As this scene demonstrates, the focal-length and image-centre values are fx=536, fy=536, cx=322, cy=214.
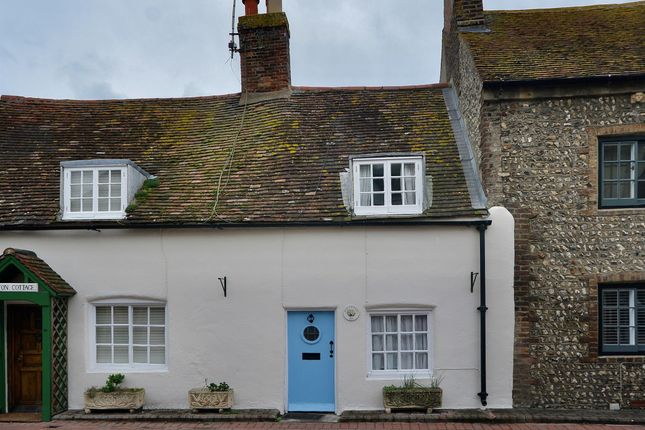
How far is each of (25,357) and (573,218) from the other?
442 inches

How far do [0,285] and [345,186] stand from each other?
6.88 meters

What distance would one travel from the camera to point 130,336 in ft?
35.2

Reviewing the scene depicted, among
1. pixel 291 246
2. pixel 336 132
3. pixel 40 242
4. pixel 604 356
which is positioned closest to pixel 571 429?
pixel 604 356

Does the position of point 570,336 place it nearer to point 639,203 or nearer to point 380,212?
point 639,203

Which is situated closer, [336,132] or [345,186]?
[345,186]

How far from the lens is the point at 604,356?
33.2 feet

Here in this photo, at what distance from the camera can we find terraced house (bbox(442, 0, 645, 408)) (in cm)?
1012

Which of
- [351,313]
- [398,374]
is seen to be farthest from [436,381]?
[351,313]

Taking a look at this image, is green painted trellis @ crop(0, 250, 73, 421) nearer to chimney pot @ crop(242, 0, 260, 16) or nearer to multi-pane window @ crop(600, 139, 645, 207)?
chimney pot @ crop(242, 0, 260, 16)

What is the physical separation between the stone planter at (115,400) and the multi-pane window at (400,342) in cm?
462

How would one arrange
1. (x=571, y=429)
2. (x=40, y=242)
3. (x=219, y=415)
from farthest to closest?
(x=40, y=242), (x=219, y=415), (x=571, y=429)

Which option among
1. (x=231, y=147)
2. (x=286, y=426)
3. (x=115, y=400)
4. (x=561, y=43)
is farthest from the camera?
(x=231, y=147)

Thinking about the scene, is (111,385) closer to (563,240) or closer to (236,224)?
(236,224)

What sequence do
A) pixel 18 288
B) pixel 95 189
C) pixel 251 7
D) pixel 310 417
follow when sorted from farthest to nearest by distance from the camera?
pixel 251 7 < pixel 95 189 < pixel 310 417 < pixel 18 288
